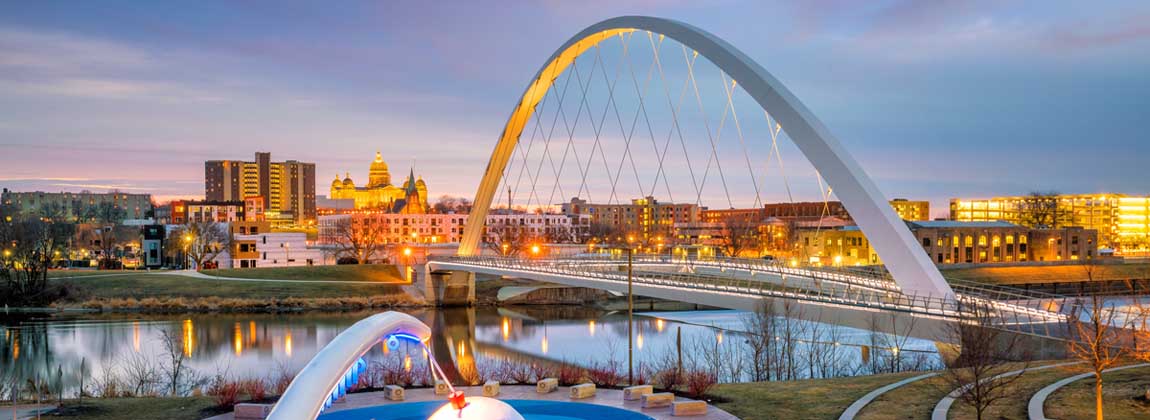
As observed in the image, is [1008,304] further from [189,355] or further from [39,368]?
[39,368]

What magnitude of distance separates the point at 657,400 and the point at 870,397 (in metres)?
4.49

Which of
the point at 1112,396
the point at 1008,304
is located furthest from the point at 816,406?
the point at 1008,304

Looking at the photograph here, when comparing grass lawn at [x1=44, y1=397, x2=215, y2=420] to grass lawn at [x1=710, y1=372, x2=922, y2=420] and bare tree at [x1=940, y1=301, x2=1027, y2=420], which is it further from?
bare tree at [x1=940, y1=301, x2=1027, y2=420]

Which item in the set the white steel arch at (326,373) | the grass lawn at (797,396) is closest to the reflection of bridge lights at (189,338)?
the grass lawn at (797,396)

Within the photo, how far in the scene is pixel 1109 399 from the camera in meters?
16.6

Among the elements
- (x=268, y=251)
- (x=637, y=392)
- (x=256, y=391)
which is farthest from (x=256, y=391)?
(x=268, y=251)

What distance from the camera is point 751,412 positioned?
57.8 ft

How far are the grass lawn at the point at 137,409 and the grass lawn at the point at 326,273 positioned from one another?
47.7m

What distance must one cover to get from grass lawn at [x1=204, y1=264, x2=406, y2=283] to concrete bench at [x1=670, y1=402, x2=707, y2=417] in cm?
5240

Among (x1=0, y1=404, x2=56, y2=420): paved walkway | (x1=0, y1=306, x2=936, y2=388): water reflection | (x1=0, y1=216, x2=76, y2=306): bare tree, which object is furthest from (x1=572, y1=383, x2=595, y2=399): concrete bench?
(x1=0, y1=216, x2=76, y2=306): bare tree

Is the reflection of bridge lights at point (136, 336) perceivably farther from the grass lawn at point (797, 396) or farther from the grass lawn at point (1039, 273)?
the grass lawn at point (1039, 273)

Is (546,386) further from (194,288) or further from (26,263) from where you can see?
(26,263)

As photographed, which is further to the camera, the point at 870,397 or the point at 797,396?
the point at 797,396

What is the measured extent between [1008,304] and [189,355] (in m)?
31.9
